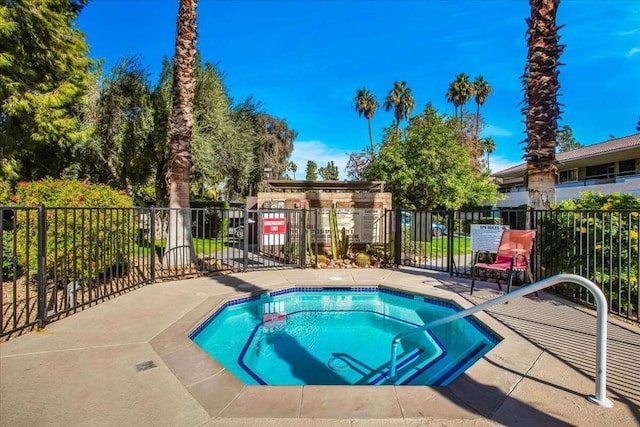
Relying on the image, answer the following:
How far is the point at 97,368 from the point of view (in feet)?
9.70

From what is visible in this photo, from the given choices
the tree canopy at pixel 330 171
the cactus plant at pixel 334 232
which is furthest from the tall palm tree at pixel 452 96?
the cactus plant at pixel 334 232

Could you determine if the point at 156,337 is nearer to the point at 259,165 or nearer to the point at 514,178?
the point at 259,165

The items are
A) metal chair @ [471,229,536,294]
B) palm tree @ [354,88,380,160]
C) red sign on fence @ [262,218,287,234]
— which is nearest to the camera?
metal chair @ [471,229,536,294]

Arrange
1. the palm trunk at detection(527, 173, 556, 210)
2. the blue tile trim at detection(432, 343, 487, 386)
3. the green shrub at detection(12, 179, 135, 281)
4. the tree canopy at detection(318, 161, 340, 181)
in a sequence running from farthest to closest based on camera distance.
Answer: the tree canopy at detection(318, 161, 340, 181)
the palm trunk at detection(527, 173, 556, 210)
the green shrub at detection(12, 179, 135, 281)
the blue tile trim at detection(432, 343, 487, 386)

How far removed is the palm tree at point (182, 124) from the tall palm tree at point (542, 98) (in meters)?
7.71

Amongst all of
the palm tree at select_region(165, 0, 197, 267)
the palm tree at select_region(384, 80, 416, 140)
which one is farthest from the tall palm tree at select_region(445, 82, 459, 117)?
the palm tree at select_region(165, 0, 197, 267)

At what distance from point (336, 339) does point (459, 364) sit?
66.5 inches

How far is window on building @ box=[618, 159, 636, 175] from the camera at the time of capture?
19947 millimetres

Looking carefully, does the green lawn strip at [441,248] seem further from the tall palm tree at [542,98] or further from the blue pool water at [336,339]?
the blue pool water at [336,339]

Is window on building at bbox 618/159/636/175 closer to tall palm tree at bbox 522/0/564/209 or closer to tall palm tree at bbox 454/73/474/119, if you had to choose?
tall palm tree at bbox 454/73/474/119

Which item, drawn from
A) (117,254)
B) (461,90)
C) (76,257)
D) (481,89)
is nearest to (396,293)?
(117,254)

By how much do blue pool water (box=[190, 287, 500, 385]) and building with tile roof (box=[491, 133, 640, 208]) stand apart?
48.1 feet

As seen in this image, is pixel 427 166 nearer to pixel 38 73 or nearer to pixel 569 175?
pixel 569 175

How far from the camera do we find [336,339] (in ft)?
15.4
